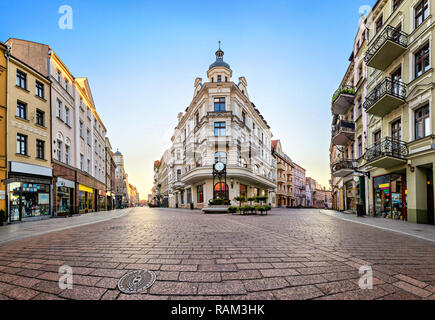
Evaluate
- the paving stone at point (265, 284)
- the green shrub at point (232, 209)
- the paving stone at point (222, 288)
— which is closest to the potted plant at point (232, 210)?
the green shrub at point (232, 209)

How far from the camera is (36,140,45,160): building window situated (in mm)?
17697

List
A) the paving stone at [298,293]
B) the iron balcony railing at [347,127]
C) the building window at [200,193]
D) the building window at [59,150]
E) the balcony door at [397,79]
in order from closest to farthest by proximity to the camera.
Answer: the paving stone at [298,293] → the balcony door at [397,79] → the building window at [59,150] → the iron balcony railing at [347,127] → the building window at [200,193]

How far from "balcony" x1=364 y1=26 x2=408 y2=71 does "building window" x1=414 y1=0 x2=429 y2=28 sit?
77cm

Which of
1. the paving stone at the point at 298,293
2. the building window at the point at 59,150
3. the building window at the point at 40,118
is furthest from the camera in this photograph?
the building window at the point at 59,150

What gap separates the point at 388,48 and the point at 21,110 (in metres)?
23.8

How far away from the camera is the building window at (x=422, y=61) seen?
12.4 m

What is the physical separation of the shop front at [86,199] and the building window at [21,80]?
11991 mm

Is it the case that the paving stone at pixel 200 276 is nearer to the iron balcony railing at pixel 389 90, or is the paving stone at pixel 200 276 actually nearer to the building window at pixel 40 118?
the iron balcony railing at pixel 389 90

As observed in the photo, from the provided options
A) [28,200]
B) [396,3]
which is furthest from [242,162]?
[28,200]

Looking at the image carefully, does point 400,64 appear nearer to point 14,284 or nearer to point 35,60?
point 14,284

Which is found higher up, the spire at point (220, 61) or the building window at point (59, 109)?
the spire at point (220, 61)

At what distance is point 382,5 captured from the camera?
1620 centimetres
